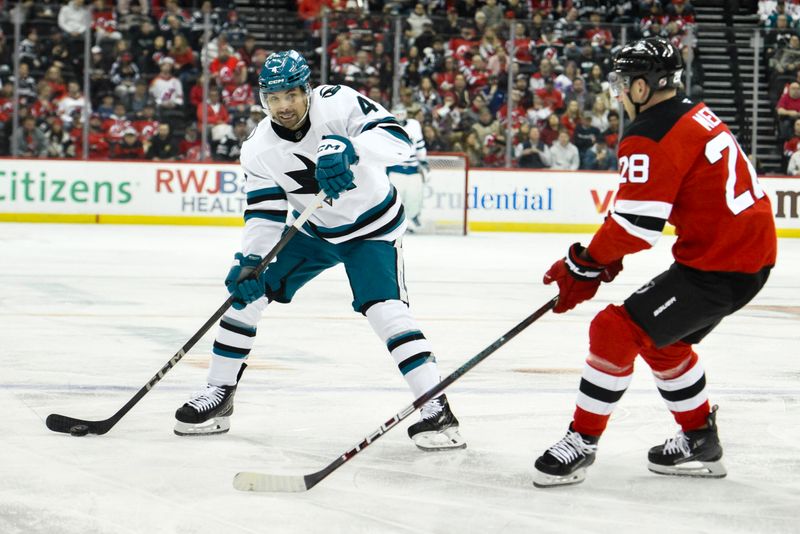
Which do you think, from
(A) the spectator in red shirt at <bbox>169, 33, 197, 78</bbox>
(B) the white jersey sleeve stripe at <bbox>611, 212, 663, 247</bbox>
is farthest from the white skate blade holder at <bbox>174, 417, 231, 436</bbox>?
(A) the spectator in red shirt at <bbox>169, 33, 197, 78</bbox>

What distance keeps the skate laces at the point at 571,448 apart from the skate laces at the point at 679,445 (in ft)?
0.82

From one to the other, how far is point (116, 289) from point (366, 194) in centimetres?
430

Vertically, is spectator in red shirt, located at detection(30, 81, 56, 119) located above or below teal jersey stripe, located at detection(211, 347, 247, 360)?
above

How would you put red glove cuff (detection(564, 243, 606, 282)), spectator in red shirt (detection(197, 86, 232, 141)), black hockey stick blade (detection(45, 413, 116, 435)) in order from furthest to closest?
spectator in red shirt (detection(197, 86, 232, 141))
black hockey stick blade (detection(45, 413, 116, 435))
red glove cuff (detection(564, 243, 606, 282))

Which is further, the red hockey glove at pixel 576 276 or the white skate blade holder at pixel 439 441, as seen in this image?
the white skate blade holder at pixel 439 441

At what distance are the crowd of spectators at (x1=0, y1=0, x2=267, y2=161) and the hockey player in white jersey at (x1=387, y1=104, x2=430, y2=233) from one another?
1.89 m

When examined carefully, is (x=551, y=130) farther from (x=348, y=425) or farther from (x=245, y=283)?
(x=245, y=283)

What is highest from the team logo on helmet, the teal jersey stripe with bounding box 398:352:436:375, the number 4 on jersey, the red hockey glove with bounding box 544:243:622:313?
the team logo on helmet

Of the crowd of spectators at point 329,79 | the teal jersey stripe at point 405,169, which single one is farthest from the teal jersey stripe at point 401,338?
the crowd of spectators at point 329,79

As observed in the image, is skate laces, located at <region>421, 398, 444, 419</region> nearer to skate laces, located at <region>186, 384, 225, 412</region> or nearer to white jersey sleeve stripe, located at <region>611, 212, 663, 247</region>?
skate laces, located at <region>186, 384, 225, 412</region>

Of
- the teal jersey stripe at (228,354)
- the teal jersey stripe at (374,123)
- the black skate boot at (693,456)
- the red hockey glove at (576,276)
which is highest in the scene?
the teal jersey stripe at (374,123)

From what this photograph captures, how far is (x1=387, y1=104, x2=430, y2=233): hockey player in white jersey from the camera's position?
1247 cm

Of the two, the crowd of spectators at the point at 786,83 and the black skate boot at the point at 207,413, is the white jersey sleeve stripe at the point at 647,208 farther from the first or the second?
the crowd of spectators at the point at 786,83

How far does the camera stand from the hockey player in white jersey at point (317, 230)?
3734 millimetres
